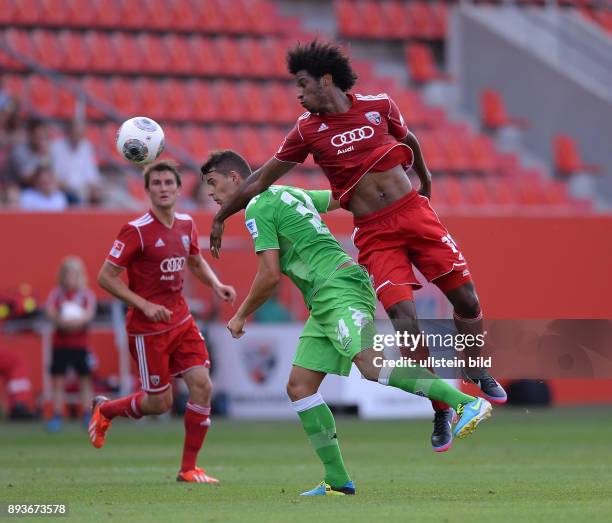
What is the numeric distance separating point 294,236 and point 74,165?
961 cm

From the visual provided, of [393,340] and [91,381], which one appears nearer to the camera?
[393,340]

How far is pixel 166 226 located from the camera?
31.8ft

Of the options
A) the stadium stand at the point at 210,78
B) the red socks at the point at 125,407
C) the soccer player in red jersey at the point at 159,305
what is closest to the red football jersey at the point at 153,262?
the soccer player in red jersey at the point at 159,305

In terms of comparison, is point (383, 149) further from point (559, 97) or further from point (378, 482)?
point (559, 97)

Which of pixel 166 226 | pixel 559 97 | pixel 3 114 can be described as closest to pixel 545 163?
pixel 559 97

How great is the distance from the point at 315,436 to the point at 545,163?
15176 mm

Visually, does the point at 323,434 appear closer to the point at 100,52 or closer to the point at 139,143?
the point at 139,143

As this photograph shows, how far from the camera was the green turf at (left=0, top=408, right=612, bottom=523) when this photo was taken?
6.88 metres

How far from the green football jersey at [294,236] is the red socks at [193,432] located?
160cm

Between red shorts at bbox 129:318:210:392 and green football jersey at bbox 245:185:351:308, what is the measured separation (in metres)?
1.59

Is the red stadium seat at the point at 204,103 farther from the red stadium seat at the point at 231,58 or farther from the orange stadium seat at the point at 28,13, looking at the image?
the orange stadium seat at the point at 28,13

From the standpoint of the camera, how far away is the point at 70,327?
592 inches

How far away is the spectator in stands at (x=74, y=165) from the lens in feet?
56.3

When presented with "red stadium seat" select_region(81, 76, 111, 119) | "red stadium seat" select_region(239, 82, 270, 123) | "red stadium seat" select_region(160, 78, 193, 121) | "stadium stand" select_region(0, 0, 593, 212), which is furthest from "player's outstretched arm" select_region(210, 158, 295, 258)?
"red stadium seat" select_region(239, 82, 270, 123)
